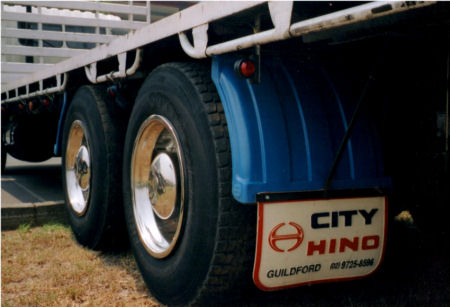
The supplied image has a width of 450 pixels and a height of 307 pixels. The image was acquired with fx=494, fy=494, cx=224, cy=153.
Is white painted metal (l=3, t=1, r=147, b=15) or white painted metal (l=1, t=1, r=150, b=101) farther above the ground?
white painted metal (l=3, t=1, r=147, b=15)

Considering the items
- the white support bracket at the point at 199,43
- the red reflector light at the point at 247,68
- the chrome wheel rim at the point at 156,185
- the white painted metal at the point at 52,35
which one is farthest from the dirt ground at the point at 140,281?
the white painted metal at the point at 52,35

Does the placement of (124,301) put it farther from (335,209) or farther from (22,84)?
(22,84)

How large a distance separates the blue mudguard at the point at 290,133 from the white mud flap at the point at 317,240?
74 millimetres

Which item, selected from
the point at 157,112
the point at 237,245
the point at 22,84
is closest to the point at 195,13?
the point at 157,112

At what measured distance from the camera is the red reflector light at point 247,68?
1.76 m

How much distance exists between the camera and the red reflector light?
1.76m

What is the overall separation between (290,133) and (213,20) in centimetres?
50

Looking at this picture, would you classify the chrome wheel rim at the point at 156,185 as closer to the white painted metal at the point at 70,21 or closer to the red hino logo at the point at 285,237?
the red hino logo at the point at 285,237

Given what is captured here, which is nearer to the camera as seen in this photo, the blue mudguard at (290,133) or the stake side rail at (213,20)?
the stake side rail at (213,20)

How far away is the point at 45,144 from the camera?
20.1ft

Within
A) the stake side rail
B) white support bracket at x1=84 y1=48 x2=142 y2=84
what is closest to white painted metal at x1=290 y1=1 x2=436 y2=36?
the stake side rail

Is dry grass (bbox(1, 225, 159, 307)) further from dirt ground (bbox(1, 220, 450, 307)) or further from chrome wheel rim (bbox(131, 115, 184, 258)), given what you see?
chrome wheel rim (bbox(131, 115, 184, 258))

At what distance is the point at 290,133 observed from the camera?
1850 millimetres

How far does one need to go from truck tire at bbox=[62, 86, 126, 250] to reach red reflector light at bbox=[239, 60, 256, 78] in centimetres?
143
